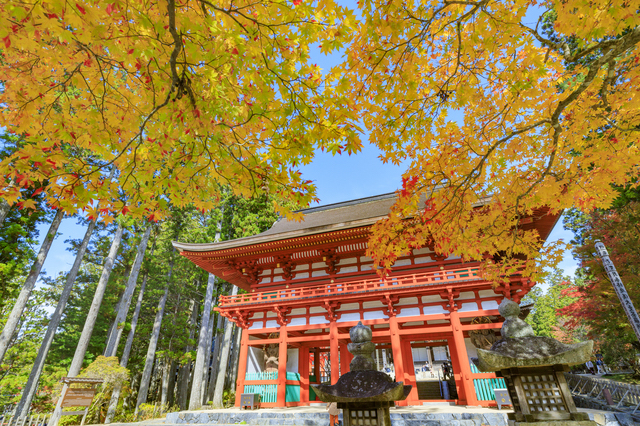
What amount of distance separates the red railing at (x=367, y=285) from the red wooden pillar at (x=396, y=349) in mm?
1109

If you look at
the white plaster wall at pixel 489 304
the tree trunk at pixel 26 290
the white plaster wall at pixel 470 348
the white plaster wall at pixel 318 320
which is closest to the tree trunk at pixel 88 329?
the tree trunk at pixel 26 290

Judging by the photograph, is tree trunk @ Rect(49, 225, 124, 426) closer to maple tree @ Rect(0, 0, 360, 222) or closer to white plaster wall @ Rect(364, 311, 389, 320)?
white plaster wall @ Rect(364, 311, 389, 320)

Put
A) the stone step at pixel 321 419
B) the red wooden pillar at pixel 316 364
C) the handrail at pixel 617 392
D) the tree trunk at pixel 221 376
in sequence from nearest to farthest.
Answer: the stone step at pixel 321 419 < the handrail at pixel 617 392 < the red wooden pillar at pixel 316 364 < the tree trunk at pixel 221 376

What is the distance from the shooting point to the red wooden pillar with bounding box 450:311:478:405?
7.87m

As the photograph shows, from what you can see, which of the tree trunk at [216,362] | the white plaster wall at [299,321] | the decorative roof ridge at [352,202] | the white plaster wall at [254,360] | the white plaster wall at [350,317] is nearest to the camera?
the white plaster wall at [350,317]

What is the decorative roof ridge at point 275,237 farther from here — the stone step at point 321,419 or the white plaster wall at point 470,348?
the stone step at point 321,419

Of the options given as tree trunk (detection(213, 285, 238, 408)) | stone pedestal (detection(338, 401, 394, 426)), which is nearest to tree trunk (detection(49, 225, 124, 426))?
tree trunk (detection(213, 285, 238, 408))

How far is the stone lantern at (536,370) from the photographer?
300cm

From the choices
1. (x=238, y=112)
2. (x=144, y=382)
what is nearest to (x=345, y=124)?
(x=238, y=112)

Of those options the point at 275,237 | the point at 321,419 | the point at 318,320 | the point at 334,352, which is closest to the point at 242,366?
the point at 318,320

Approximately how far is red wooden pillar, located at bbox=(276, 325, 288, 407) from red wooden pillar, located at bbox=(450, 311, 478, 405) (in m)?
5.34

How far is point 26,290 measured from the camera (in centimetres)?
1122

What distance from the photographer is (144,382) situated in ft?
50.3

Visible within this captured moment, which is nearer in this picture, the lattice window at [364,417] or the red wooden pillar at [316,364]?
the lattice window at [364,417]
